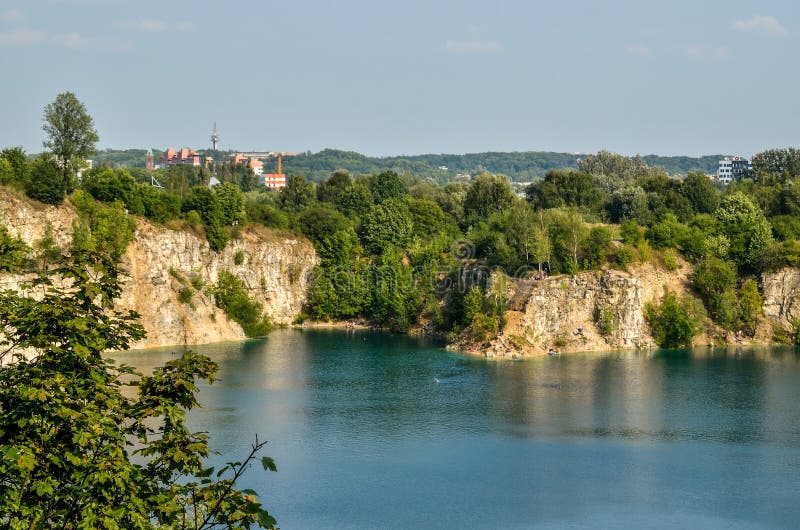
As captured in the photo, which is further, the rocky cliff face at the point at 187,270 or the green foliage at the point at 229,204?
the green foliage at the point at 229,204

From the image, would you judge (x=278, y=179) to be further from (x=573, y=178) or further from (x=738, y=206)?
(x=738, y=206)

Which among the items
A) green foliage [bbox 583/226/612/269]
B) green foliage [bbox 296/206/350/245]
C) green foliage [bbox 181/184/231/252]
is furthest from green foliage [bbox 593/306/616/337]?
green foliage [bbox 181/184/231/252]

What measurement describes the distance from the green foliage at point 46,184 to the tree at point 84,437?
5171cm

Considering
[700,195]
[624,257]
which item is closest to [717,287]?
[624,257]

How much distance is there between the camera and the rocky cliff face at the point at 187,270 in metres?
62.8

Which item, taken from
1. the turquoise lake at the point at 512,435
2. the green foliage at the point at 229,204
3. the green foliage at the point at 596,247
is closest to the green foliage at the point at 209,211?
the green foliage at the point at 229,204

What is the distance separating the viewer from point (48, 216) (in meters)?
63.1

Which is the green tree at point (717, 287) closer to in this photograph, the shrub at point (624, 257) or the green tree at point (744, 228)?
the green tree at point (744, 228)

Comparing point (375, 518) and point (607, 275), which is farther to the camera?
point (607, 275)

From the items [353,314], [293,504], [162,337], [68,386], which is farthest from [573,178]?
[68,386]

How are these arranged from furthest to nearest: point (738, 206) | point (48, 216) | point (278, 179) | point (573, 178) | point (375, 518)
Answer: point (278, 179), point (573, 178), point (738, 206), point (48, 216), point (375, 518)

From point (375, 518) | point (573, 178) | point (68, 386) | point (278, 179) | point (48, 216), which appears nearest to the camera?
point (68, 386)

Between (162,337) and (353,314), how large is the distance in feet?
56.8

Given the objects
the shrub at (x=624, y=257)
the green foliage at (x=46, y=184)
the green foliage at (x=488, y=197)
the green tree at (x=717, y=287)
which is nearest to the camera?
the green foliage at (x=46, y=184)
